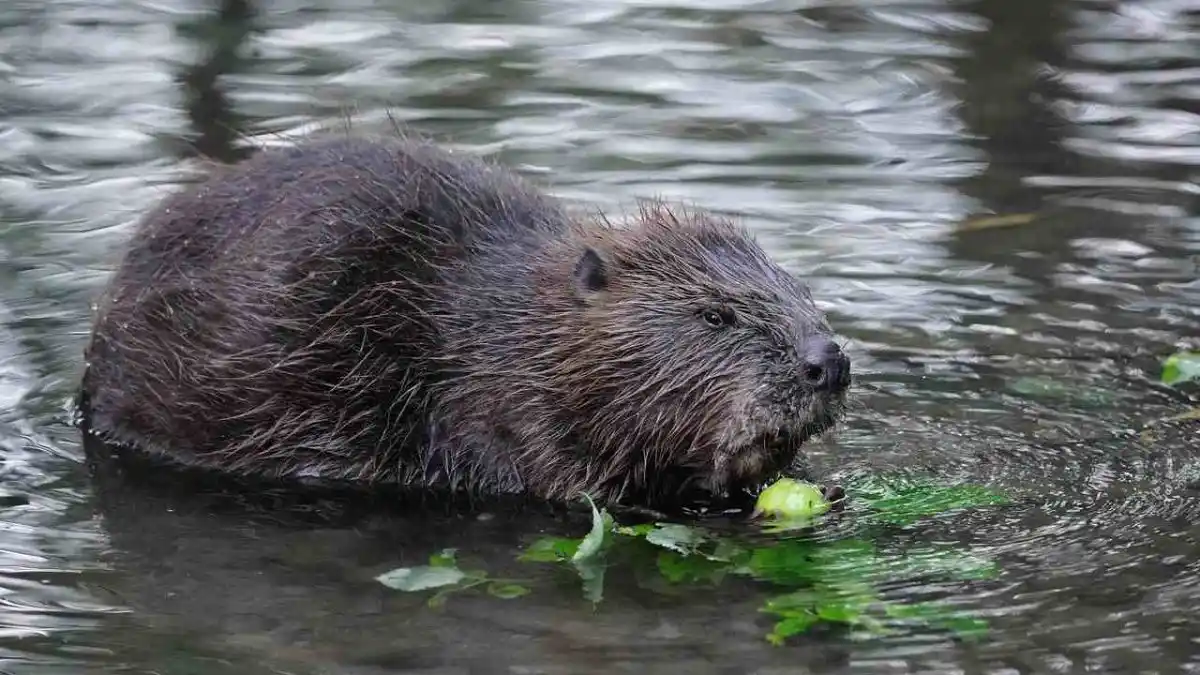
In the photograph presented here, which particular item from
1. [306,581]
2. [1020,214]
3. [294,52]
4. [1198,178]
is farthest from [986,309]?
[294,52]

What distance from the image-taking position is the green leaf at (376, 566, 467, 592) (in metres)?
4.68

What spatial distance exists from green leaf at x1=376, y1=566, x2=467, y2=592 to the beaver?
0.62 m

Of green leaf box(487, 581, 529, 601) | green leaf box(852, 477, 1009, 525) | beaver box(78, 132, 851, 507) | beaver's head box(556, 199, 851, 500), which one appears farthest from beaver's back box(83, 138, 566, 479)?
green leaf box(852, 477, 1009, 525)

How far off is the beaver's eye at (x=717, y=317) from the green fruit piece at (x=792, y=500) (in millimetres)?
422

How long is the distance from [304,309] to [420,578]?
3.48 feet

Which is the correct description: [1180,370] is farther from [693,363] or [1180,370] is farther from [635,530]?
[635,530]

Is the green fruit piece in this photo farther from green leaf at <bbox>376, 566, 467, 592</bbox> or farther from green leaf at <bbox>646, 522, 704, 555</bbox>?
green leaf at <bbox>376, 566, 467, 592</bbox>

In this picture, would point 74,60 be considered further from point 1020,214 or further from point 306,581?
point 306,581

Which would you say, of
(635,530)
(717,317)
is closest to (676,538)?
(635,530)

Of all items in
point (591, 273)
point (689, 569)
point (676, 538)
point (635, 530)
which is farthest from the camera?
point (591, 273)

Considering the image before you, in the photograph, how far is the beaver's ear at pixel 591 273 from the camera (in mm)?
5316

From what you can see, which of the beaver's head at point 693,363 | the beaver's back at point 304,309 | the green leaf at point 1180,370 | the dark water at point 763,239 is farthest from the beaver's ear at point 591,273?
the green leaf at point 1180,370

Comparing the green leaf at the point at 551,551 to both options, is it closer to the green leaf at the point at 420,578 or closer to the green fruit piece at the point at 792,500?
the green leaf at the point at 420,578

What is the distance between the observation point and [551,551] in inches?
194
